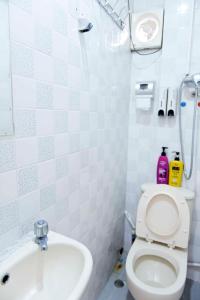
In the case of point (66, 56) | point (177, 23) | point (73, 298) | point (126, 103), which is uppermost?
point (177, 23)

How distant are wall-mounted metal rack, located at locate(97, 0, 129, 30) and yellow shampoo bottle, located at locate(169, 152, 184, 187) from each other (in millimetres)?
1065

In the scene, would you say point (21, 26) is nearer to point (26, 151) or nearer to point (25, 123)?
point (25, 123)

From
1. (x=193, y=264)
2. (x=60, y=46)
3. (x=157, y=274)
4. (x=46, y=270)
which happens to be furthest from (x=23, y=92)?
(x=193, y=264)

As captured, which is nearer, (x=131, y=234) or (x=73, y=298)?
(x=73, y=298)

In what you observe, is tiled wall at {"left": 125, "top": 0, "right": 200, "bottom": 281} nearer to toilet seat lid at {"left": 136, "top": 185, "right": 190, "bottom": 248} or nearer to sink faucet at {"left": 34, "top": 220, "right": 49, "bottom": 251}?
toilet seat lid at {"left": 136, "top": 185, "right": 190, "bottom": 248}

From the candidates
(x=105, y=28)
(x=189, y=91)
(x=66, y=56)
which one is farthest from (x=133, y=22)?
(x=66, y=56)

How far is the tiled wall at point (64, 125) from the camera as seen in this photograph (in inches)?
28.5

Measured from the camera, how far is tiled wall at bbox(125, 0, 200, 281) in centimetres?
158

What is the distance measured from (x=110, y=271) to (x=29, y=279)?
123cm

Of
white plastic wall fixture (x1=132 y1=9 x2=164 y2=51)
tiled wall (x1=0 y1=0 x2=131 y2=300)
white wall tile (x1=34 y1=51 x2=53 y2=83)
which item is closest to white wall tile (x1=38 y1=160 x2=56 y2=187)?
tiled wall (x1=0 y1=0 x2=131 y2=300)

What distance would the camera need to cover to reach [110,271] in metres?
1.77

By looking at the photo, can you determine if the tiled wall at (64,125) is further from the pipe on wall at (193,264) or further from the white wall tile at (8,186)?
the pipe on wall at (193,264)

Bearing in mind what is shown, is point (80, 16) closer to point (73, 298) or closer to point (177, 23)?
point (177, 23)

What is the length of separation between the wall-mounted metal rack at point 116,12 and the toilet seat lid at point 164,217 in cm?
121
